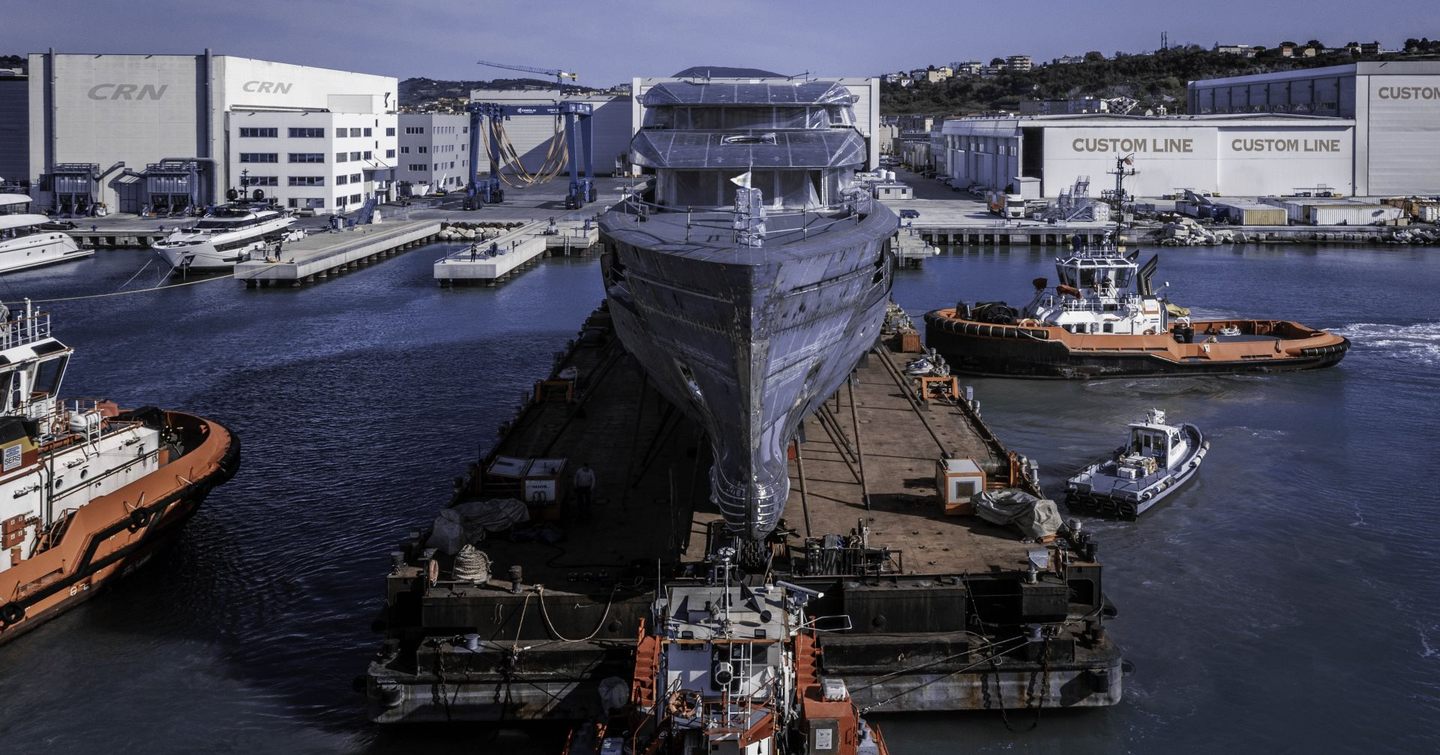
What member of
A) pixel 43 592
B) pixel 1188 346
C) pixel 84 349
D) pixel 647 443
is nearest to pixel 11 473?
pixel 43 592

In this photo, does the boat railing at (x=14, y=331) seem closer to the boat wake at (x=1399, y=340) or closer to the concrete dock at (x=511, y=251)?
the concrete dock at (x=511, y=251)

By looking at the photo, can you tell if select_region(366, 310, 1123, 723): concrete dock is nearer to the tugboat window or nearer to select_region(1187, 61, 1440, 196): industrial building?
the tugboat window

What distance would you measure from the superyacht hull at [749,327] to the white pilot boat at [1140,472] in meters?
5.69

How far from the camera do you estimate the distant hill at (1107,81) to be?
161 m

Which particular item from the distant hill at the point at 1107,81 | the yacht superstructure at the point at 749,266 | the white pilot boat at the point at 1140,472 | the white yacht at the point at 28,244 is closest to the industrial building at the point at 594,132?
the white yacht at the point at 28,244

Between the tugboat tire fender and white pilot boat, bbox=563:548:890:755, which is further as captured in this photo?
the tugboat tire fender

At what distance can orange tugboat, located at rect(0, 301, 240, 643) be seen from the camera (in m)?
16.8

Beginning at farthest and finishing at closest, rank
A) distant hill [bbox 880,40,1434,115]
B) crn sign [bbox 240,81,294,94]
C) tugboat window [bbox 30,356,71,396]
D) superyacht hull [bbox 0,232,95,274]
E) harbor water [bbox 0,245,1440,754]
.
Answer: distant hill [bbox 880,40,1434,115]
crn sign [bbox 240,81,294,94]
superyacht hull [bbox 0,232,95,274]
tugboat window [bbox 30,356,71,396]
harbor water [bbox 0,245,1440,754]

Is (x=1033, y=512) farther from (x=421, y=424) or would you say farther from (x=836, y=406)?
(x=421, y=424)

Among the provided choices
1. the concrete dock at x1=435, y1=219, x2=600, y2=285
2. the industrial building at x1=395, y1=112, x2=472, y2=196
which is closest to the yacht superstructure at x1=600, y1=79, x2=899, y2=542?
the concrete dock at x1=435, y1=219, x2=600, y2=285

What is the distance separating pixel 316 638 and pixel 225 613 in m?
1.75

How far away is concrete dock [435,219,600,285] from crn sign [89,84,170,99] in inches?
842

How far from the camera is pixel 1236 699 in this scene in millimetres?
14977

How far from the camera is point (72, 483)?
1845cm
